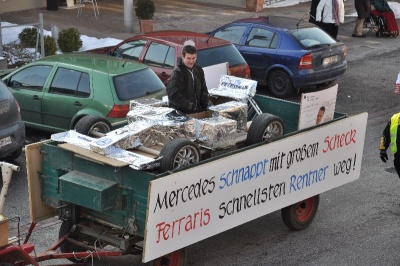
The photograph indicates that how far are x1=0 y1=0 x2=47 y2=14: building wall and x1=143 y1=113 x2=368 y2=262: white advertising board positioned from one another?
15106 mm

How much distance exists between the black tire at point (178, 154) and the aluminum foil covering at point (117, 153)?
11 centimetres

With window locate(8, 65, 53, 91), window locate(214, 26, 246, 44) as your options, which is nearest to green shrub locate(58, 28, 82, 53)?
window locate(214, 26, 246, 44)

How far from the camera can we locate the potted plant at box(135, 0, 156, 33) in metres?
21.8

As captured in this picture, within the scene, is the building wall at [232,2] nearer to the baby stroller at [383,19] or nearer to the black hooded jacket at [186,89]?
the baby stroller at [383,19]

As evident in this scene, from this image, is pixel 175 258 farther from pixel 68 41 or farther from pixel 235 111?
pixel 68 41

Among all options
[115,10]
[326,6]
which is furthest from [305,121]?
[115,10]

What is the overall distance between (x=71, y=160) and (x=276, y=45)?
9.02 metres

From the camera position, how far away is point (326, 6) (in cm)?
2194

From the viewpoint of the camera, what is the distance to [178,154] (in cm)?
862

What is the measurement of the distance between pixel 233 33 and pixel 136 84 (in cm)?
507

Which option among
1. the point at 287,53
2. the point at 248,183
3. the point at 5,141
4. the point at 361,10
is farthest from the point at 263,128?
the point at 361,10

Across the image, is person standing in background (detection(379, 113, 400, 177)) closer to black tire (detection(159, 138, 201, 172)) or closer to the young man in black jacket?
the young man in black jacket

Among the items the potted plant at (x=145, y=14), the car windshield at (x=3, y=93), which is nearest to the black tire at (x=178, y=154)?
the car windshield at (x=3, y=93)

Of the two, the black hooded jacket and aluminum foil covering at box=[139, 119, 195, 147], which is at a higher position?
the black hooded jacket
